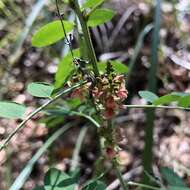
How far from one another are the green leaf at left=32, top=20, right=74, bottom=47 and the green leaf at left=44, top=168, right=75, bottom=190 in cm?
23

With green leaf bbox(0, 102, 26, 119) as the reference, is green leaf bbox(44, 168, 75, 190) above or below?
below

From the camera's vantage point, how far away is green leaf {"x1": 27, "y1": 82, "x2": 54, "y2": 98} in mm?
836

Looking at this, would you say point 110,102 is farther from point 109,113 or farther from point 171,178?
point 171,178

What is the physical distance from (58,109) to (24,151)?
1.05 meters

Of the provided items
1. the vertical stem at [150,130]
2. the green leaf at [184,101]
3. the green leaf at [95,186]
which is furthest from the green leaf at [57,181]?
the vertical stem at [150,130]

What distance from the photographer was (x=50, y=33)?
2.74 ft

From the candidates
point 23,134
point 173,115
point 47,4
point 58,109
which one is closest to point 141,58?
point 173,115

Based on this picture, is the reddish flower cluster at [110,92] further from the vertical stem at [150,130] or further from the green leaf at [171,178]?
the vertical stem at [150,130]

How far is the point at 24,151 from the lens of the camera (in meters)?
2.02

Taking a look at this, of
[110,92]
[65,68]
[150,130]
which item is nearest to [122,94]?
[110,92]

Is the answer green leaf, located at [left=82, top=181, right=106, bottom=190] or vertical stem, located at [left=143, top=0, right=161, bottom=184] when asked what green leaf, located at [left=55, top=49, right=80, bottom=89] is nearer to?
green leaf, located at [left=82, top=181, right=106, bottom=190]

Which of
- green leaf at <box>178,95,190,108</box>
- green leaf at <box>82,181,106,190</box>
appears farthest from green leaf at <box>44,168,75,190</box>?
green leaf at <box>178,95,190,108</box>

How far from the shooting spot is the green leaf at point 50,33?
0.82 metres

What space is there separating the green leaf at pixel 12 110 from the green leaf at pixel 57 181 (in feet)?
0.38
